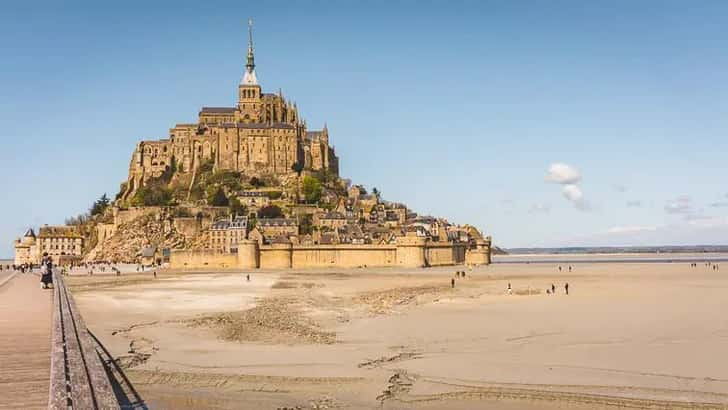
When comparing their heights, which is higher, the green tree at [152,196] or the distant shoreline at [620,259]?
the green tree at [152,196]

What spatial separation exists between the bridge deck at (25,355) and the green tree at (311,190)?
6829 centimetres

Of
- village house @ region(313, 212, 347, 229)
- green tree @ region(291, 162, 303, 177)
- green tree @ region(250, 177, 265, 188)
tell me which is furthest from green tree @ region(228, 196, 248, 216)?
green tree @ region(291, 162, 303, 177)

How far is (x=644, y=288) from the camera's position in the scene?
39.3m

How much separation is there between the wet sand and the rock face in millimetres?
51691

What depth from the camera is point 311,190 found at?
90.2m

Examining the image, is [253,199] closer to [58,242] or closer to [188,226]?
[188,226]

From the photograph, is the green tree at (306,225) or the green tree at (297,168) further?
the green tree at (297,168)

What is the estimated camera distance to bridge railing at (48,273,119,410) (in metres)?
7.11

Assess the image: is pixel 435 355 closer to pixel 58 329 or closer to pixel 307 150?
pixel 58 329

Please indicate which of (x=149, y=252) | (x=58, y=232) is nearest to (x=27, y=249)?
(x=58, y=232)

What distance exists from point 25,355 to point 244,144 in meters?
85.7

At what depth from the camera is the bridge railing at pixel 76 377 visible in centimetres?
711

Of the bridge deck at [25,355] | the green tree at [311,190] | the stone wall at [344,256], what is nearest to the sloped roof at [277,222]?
the stone wall at [344,256]

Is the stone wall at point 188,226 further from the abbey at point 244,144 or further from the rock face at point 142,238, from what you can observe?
the abbey at point 244,144
